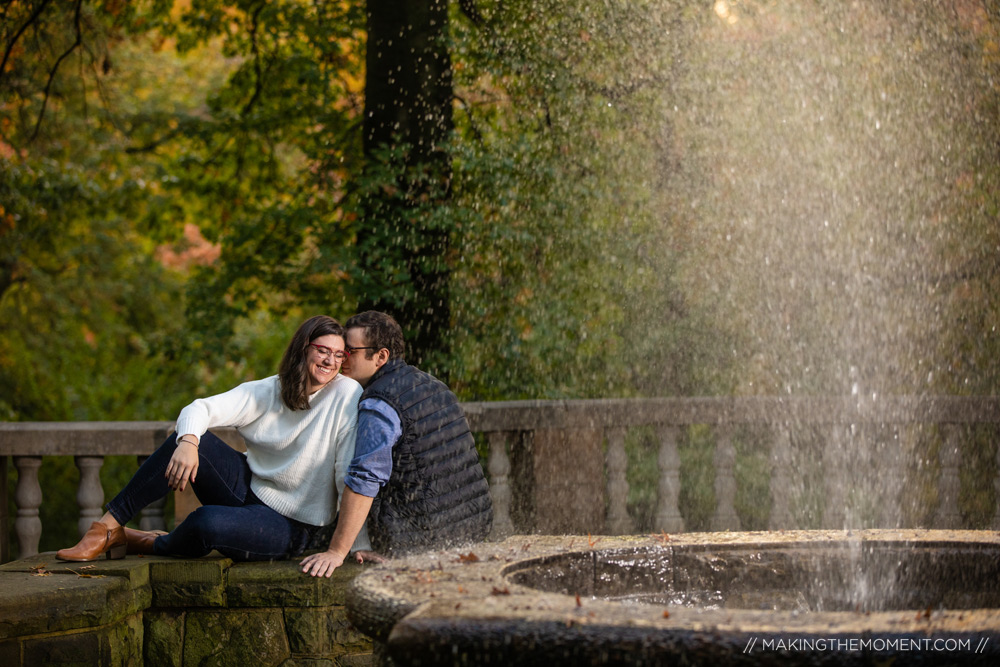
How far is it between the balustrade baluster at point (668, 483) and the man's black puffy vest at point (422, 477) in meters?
2.15

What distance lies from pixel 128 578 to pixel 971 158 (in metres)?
6.63

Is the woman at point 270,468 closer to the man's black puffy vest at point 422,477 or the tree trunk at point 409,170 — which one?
the man's black puffy vest at point 422,477

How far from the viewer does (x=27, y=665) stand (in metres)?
3.29

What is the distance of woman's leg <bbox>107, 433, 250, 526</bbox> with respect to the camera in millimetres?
3781

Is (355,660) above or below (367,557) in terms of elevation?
below

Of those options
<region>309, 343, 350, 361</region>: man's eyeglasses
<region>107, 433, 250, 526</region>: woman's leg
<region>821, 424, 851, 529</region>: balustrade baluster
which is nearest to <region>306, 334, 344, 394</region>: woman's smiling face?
<region>309, 343, 350, 361</region>: man's eyeglasses

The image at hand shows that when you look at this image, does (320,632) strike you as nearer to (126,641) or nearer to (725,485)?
(126,641)

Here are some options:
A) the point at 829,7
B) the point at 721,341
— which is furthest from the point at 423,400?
the point at 829,7

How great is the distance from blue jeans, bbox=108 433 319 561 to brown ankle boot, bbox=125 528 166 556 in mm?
74

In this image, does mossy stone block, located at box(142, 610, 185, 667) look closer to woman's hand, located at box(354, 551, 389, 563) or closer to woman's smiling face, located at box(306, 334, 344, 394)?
woman's hand, located at box(354, 551, 389, 563)

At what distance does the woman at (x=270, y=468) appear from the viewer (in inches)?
148

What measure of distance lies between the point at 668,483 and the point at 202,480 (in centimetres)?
273

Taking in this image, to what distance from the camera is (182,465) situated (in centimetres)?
358

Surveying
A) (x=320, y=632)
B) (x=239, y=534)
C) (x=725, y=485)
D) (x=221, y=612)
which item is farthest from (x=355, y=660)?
(x=725, y=485)
